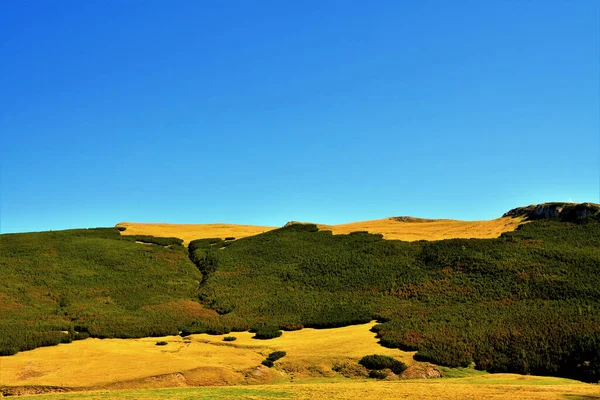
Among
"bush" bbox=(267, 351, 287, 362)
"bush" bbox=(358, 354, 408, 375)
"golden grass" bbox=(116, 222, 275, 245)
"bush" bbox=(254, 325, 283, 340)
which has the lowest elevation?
"bush" bbox=(358, 354, 408, 375)

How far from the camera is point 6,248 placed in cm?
6419

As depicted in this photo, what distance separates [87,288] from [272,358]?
90.9ft

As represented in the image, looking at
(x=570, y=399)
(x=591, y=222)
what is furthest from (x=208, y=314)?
(x=591, y=222)

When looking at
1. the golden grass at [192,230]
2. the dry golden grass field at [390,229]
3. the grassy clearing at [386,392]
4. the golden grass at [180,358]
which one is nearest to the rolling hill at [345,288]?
the dry golden grass field at [390,229]

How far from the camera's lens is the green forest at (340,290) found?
113ft

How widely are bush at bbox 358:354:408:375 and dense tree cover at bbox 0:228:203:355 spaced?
16902mm

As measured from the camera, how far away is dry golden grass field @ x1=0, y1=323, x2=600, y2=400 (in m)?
22.6

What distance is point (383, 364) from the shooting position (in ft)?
100

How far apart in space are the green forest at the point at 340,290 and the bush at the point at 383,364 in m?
2.12

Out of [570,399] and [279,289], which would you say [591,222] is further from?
[570,399]

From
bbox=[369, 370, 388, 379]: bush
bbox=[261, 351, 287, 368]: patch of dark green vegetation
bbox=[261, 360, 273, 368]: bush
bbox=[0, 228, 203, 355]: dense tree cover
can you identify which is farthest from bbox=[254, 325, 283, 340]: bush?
bbox=[369, 370, 388, 379]: bush

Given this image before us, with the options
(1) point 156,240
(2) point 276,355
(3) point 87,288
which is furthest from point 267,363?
(1) point 156,240

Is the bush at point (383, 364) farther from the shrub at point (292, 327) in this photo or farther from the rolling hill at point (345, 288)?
the shrub at point (292, 327)

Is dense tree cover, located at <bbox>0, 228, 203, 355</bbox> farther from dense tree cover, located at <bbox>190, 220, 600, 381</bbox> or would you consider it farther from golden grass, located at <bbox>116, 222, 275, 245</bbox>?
golden grass, located at <bbox>116, 222, 275, 245</bbox>
